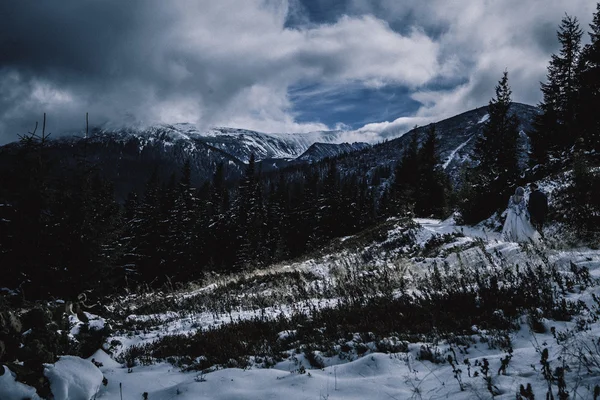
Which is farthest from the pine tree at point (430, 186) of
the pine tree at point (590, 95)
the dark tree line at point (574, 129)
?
the pine tree at point (590, 95)

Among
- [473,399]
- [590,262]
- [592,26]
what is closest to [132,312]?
[473,399]

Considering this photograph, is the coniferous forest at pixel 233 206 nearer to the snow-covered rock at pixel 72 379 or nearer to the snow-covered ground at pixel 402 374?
the snow-covered ground at pixel 402 374

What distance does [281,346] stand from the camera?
16.0 ft

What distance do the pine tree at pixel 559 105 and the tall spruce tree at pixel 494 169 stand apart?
2.10 meters

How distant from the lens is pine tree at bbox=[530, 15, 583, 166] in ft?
84.0

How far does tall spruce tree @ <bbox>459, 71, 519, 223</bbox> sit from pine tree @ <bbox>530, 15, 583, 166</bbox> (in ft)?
6.88

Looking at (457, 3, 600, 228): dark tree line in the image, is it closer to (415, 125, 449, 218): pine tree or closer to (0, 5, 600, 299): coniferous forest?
(0, 5, 600, 299): coniferous forest

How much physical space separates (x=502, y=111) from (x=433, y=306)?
32.1 m

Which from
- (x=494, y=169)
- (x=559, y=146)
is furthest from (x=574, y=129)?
(x=494, y=169)

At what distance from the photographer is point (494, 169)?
2444 centimetres

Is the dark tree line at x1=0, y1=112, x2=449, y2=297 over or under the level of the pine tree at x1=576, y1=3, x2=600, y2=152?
under

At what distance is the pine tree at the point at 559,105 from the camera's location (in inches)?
1008

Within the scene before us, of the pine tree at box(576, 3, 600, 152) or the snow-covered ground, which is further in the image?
the pine tree at box(576, 3, 600, 152)

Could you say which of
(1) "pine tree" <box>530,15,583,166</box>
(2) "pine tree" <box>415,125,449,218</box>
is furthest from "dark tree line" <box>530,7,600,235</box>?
(2) "pine tree" <box>415,125,449,218</box>
